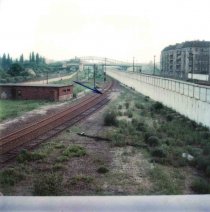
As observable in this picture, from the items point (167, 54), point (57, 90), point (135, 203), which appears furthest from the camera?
point (167, 54)

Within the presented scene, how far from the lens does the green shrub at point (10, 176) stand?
11.0 metres

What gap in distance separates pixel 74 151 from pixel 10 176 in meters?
4.36

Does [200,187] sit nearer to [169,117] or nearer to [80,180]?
[80,180]

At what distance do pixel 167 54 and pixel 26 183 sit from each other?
11867 centimetres

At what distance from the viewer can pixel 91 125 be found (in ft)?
77.6

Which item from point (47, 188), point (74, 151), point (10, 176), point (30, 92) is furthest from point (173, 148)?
point (30, 92)

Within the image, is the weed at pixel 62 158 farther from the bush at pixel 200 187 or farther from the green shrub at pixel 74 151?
the bush at pixel 200 187

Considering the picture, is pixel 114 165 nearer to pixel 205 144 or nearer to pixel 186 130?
pixel 205 144

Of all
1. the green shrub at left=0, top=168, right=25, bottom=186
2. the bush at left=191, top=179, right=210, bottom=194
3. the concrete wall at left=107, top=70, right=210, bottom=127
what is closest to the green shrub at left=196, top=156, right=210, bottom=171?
the bush at left=191, top=179, right=210, bottom=194

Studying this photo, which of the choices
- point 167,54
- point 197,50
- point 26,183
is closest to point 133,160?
point 26,183

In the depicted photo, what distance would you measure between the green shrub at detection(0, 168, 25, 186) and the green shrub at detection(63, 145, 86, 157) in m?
3.23

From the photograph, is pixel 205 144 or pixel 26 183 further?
pixel 205 144

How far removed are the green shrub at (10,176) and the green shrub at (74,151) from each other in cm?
323

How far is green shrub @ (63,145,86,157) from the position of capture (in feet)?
49.0
